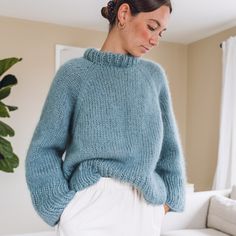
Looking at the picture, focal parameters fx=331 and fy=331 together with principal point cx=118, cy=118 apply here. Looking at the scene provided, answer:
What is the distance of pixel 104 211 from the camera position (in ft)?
2.71

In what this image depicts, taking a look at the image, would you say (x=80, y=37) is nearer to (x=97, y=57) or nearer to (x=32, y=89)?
(x=32, y=89)

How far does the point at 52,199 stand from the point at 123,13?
19.8 inches

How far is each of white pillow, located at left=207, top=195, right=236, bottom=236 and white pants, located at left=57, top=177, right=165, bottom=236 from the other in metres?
1.59

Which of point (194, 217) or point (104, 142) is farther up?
point (104, 142)

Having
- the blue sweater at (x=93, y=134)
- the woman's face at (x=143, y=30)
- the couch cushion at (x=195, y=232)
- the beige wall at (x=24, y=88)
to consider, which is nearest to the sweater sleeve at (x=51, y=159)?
the blue sweater at (x=93, y=134)

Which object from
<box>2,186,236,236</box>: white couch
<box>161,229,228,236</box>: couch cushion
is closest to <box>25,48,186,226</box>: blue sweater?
<box>161,229,228,236</box>: couch cushion

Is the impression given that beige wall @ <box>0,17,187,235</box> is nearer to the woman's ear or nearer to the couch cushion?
the couch cushion

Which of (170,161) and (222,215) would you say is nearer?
(170,161)

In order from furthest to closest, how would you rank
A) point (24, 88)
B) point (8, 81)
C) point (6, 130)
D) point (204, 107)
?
point (204, 107)
point (24, 88)
point (8, 81)
point (6, 130)

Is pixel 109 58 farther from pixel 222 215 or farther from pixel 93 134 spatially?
pixel 222 215

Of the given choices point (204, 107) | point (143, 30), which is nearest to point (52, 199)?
point (143, 30)

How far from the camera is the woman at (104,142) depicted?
0.81 m

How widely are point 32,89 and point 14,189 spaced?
935mm

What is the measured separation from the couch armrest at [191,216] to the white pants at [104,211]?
1.65 m
